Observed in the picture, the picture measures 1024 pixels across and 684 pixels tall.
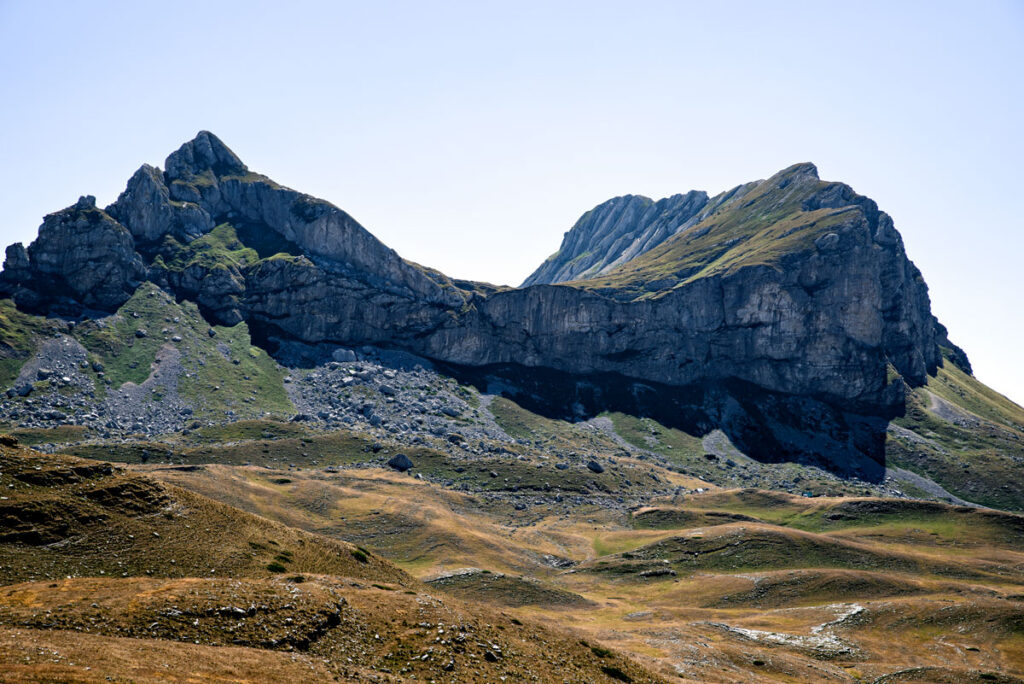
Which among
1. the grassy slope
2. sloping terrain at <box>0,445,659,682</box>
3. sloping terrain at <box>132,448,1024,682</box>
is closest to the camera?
sloping terrain at <box>0,445,659,682</box>

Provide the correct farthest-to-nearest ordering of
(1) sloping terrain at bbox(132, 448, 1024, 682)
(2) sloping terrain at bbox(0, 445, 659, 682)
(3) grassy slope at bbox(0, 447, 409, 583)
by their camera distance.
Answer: (1) sloping terrain at bbox(132, 448, 1024, 682), (3) grassy slope at bbox(0, 447, 409, 583), (2) sloping terrain at bbox(0, 445, 659, 682)

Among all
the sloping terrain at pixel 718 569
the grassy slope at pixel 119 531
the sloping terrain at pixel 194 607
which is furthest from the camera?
the sloping terrain at pixel 718 569

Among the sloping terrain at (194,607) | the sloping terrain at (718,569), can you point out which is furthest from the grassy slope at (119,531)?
the sloping terrain at (718,569)

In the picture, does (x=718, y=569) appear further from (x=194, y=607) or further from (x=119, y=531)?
(x=194, y=607)

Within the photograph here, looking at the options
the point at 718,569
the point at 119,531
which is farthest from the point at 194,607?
the point at 718,569

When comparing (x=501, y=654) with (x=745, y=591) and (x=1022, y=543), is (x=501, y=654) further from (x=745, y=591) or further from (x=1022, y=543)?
(x=1022, y=543)

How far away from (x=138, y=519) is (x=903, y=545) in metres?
174

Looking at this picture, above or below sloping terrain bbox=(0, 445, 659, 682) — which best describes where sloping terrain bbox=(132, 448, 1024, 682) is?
below

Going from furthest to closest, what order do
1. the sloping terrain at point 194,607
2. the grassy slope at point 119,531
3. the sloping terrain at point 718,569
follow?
the sloping terrain at point 718,569, the grassy slope at point 119,531, the sloping terrain at point 194,607

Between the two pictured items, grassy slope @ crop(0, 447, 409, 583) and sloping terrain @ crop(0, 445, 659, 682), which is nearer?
sloping terrain @ crop(0, 445, 659, 682)

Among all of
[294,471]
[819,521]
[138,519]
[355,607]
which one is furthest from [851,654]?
[294,471]

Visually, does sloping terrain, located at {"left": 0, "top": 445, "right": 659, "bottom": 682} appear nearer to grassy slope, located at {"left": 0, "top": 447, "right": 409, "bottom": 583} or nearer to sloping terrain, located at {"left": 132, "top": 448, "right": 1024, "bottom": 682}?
grassy slope, located at {"left": 0, "top": 447, "right": 409, "bottom": 583}

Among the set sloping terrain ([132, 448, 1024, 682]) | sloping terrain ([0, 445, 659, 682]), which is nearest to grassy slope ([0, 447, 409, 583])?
sloping terrain ([0, 445, 659, 682])

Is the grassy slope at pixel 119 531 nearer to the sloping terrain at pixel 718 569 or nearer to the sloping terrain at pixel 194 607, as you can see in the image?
the sloping terrain at pixel 194 607
